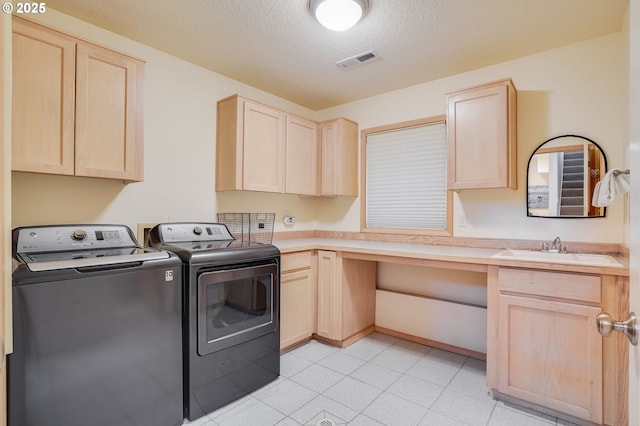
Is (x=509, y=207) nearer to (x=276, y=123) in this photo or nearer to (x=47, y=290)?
Result: (x=276, y=123)

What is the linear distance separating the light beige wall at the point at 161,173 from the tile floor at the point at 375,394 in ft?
4.63

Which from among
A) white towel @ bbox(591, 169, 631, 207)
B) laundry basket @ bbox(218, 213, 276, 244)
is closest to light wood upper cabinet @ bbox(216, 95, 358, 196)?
laundry basket @ bbox(218, 213, 276, 244)

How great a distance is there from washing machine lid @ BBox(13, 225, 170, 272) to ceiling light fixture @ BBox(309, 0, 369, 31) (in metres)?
1.64

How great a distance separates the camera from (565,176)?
2.38 metres

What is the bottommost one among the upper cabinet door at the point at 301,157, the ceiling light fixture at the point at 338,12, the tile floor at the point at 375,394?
the tile floor at the point at 375,394

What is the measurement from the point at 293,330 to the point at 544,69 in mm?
2802

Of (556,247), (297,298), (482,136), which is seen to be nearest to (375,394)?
(297,298)

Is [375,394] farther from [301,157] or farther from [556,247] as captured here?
[301,157]

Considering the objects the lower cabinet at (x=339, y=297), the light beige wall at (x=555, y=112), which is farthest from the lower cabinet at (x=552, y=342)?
the lower cabinet at (x=339, y=297)

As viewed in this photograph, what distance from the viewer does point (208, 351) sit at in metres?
1.93

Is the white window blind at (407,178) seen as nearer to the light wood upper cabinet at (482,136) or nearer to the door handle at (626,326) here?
the light wood upper cabinet at (482,136)

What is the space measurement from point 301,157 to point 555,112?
6.84 feet

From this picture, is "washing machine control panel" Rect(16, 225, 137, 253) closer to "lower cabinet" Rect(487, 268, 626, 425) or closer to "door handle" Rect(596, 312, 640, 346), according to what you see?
"door handle" Rect(596, 312, 640, 346)

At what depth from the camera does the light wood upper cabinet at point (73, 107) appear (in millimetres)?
1668
